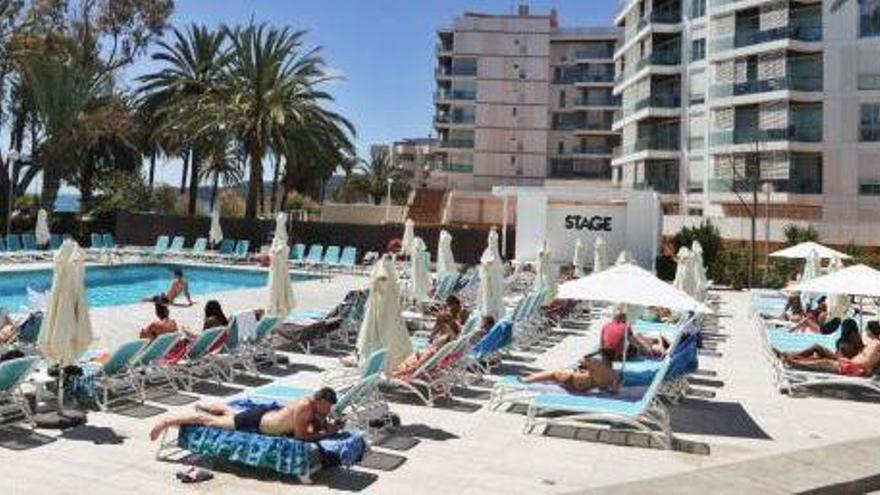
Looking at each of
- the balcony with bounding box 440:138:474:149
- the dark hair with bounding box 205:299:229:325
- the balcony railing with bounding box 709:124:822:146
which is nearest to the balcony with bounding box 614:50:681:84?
the balcony railing with bounding box 709:124:822:146

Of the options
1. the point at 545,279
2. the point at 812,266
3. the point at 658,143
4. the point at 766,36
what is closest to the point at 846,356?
the point at 545,279

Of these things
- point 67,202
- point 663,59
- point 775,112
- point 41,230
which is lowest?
point 41,230

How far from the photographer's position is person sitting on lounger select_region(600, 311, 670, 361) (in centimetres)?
1304

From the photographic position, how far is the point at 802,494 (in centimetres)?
846

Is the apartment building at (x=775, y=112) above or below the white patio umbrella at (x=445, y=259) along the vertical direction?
above

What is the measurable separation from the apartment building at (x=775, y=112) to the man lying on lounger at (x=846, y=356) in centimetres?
3268

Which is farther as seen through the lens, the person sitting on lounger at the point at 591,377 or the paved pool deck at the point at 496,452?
the person sitting on lounger at the point at 591,377

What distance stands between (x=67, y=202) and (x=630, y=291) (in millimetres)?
51350

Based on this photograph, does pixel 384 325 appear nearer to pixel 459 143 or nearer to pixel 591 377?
pixel 591 377

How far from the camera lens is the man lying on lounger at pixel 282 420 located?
8344mm

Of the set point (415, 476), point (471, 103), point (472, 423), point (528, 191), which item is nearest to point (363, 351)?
point (472, 423)

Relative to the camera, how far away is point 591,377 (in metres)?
11.0

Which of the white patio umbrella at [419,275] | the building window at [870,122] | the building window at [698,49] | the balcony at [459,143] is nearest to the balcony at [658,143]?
the building window at [698,49]

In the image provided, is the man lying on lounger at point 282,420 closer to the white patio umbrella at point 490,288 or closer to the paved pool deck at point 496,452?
the paved pool deck at point 496,452
